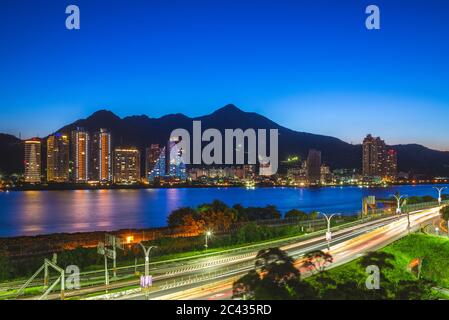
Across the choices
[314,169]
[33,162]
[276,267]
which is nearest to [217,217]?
[276,267]

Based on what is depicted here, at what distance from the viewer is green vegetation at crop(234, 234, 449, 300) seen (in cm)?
1095

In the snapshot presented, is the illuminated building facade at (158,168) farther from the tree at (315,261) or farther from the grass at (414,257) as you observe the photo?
the tree at (315,261)

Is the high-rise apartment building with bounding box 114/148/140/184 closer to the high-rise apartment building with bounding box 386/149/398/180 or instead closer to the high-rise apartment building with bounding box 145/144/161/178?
the high-rise apartment building with bounding box 145/144/161/178

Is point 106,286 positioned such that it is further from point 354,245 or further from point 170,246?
point 354,245

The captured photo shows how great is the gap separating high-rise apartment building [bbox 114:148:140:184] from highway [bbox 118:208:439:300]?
101m

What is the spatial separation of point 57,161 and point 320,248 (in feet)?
355

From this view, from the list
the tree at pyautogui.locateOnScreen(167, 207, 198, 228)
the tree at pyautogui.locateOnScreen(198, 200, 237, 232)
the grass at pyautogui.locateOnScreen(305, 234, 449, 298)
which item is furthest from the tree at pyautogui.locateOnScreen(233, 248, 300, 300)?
the tree at pyautogui.locateOnScreen(167, 207, 198, 228)

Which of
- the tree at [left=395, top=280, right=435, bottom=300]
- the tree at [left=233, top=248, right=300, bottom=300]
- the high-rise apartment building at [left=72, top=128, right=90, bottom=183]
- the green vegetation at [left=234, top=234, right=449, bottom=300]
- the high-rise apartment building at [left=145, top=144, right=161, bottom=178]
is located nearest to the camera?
the tree at [left=233, top=248, right=300, bottom=300]

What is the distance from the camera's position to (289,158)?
140 meters

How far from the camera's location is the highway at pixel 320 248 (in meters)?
12.7

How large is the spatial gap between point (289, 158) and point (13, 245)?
116515 mm

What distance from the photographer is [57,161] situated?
11981 centimetres

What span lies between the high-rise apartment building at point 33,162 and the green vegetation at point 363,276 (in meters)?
105
